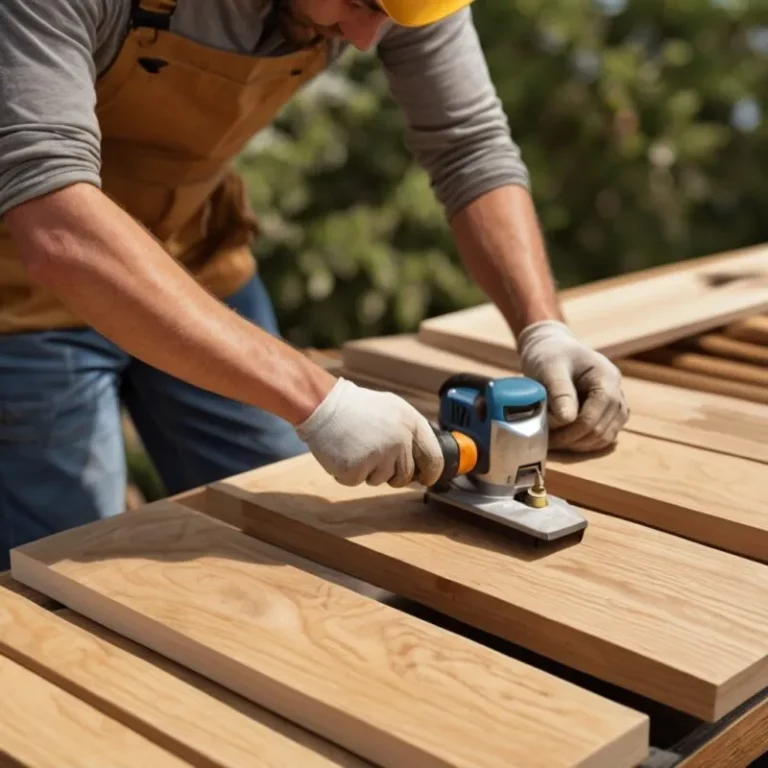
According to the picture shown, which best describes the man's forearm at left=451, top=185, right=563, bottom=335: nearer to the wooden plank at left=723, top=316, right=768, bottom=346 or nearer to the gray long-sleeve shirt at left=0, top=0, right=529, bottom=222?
the gray long-sleeve shirt at left=0, top=0, right=529, bottom=222

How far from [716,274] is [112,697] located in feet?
7.24

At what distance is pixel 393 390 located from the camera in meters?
2.51

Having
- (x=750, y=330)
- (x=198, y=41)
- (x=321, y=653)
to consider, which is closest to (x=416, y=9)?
(x=198, y=41)

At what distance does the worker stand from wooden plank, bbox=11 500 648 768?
0.23 m

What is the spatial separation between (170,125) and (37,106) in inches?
21.8

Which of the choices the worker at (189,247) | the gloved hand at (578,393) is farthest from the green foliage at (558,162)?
the gloved hand at (578,393)

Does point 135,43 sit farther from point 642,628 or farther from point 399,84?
point 642,628

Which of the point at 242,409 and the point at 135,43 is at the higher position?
the point at 135,43

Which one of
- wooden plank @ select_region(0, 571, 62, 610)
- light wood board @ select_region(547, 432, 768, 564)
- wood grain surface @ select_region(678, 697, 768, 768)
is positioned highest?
light wood board @ select_region(547, 432, 768, 564)

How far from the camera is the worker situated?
1.66m

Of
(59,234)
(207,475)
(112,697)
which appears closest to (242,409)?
(207,475)

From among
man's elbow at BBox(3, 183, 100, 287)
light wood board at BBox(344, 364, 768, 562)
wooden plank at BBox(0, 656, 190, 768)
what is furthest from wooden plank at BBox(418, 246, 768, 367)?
wooden plank at BBox(0, 656, 190, 768)

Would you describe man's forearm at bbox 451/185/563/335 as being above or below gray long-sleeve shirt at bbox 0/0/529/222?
below

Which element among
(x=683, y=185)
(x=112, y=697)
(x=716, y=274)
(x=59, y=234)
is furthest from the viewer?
(x=683, y=185)
